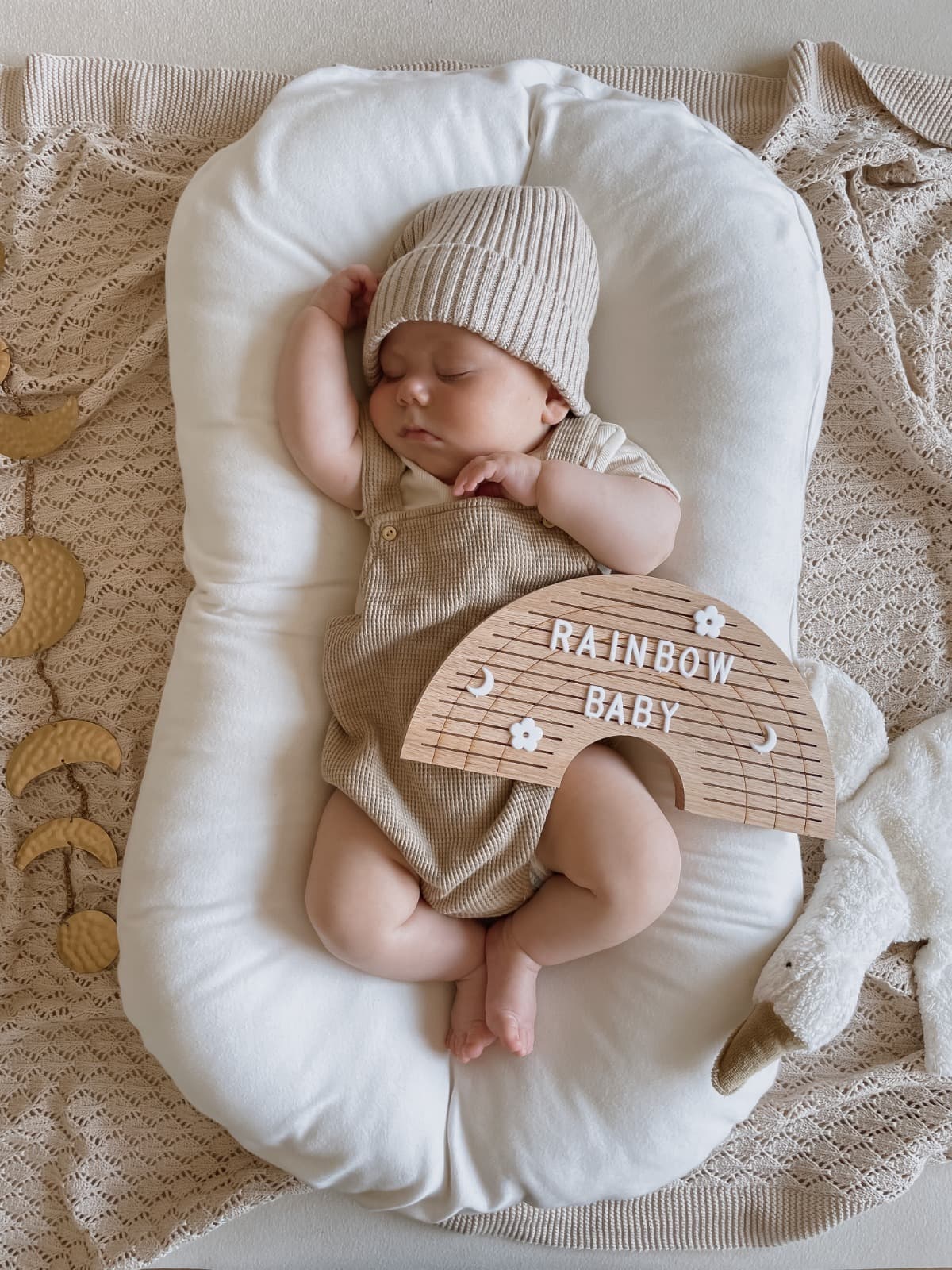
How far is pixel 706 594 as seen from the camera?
3.66ft

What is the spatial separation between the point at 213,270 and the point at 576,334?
1.36 ft

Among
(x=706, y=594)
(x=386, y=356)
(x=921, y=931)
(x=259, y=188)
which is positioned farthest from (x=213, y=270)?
(x=921, y=931)

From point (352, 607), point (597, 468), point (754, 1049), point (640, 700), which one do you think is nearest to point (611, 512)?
point (597, 468)

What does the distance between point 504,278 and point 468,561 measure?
291 mm

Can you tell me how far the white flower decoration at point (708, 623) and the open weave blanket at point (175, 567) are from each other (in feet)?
0.99

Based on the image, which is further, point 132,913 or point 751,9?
point 751,9

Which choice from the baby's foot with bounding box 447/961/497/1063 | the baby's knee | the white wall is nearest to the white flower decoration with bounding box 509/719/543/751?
the baby's knee

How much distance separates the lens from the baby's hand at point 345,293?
44.8 inches

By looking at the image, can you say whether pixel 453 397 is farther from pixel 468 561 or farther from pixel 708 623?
pixel 708 623

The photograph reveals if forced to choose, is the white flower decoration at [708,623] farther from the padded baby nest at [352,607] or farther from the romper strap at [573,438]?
the romper strap at [573,438]

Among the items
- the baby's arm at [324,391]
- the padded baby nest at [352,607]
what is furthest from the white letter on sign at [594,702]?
the baby's arm at [324,391]

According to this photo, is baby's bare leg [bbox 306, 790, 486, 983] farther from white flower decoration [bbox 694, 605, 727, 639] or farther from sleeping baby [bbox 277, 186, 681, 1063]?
white flower decoration [bbox 694, 605, 727, 639]

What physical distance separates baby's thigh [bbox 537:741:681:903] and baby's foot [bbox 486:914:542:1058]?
0.32ft

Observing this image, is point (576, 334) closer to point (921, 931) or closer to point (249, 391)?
point (249, 391)
